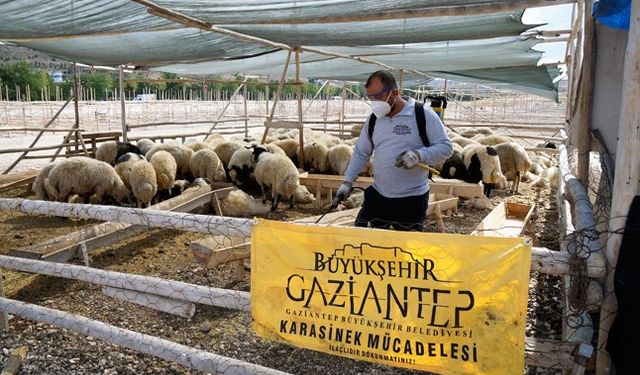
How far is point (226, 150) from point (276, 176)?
2.61 m

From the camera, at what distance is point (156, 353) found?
303 cm

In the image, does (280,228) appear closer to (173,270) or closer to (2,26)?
(173,270)

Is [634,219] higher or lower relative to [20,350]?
higher

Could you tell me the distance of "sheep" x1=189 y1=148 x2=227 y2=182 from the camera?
9781 mm

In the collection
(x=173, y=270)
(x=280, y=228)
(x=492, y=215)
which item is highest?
(x=280, y=228)

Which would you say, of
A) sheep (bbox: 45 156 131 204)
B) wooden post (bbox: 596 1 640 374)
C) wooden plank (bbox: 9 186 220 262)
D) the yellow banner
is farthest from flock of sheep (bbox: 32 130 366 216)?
wooden post (bbox: 596 1 640 374)

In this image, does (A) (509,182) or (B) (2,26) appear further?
(A) (509,182)

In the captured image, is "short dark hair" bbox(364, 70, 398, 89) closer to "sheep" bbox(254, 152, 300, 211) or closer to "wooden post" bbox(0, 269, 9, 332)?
"wooden post" bbox(0, 269, 9, 332)

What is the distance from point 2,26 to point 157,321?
12.9 feet

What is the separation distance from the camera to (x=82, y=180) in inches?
303

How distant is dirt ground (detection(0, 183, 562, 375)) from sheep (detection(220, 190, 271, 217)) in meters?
1.39

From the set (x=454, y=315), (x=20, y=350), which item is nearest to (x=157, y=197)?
(x=20, y=350)

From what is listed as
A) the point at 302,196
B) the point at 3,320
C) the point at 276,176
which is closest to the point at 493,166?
the point at 302,196

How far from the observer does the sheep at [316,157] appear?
1058 cm
